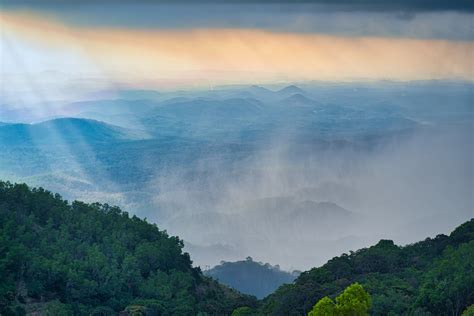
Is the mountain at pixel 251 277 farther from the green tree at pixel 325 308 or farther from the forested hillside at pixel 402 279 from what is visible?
the green tree at pixel 325 308

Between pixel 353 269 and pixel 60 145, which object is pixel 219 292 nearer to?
pixel 353 269

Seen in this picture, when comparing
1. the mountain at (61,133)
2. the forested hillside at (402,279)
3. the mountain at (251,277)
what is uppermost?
the mountain at (61,133)

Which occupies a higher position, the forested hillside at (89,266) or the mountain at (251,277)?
the mountain at (251,277)

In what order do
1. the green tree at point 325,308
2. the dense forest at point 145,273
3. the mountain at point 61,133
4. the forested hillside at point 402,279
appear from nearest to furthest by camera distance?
1. the green tree at point 325,308
2. the forested hillside at point 402,279
3. the dense forest at point 145,273
4. the mountain at point 61,133

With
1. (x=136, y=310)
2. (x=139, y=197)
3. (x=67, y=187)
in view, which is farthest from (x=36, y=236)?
(x=139, y=197)

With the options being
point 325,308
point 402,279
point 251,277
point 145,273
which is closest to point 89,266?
point 145,273

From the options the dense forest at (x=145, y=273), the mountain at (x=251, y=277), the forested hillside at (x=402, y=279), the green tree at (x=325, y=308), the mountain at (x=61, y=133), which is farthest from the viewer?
the mountain at (x=61, y=133)

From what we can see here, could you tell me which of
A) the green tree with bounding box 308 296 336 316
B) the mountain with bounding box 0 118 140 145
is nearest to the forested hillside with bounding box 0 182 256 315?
the green tree with bounding box 308 296 336 316

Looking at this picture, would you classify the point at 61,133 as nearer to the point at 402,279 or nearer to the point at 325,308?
the point at 402,279

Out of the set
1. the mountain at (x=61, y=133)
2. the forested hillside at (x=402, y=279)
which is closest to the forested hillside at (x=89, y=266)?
the forested hillside at (x=402, y=279)
